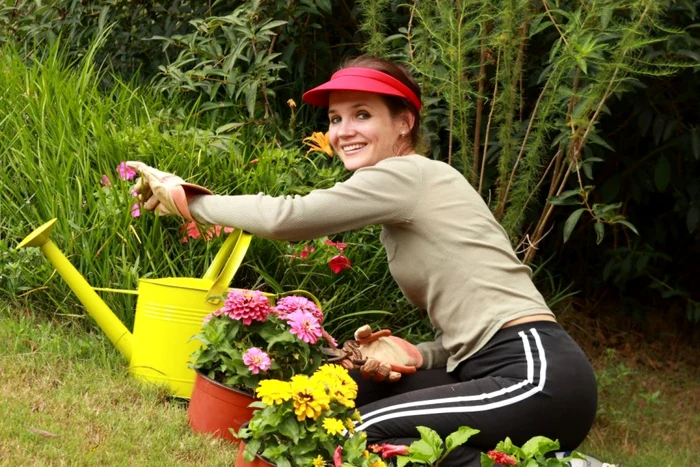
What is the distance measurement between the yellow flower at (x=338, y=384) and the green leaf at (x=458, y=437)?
23 cm

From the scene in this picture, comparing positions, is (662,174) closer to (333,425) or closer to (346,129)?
(346,129)

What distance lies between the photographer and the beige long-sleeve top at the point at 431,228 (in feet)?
8.35

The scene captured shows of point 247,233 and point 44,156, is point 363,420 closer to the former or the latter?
point 247,233

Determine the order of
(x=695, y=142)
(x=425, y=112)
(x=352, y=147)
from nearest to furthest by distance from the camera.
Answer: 1. (x=352, y=147)
2. (x=425, y=112)
3. (x=695, y=142)

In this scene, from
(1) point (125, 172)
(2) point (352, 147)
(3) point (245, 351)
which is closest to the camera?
(3) point (245, 351)

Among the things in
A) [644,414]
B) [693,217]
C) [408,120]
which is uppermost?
[408,120]

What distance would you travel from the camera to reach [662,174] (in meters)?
4.16

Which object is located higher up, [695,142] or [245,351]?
[695,142]

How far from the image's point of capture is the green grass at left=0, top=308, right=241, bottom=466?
7.73ft

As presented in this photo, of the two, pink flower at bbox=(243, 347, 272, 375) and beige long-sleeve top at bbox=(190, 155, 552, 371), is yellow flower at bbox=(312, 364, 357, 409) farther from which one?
beige long-sleeve top at bbox=(190, 155, 552, 371)

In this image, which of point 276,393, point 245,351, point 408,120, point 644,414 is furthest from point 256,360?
point 644,414

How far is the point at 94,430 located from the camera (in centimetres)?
252

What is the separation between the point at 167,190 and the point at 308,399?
2.41ft

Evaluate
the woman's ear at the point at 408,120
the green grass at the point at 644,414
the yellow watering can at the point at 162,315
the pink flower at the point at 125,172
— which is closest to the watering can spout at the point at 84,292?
the yellow watering can at the point at 162,315
